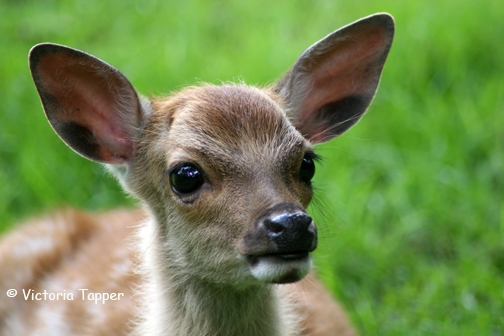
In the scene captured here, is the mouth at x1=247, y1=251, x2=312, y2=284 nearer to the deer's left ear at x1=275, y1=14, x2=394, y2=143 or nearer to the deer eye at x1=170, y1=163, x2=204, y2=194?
the deer eye at x1=170, y1=163, x2=204, y2=194

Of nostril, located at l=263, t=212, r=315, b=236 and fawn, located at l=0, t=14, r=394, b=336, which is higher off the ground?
fawn, located at l=0, t=14, r=394, b=336

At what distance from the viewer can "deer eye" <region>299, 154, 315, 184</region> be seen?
4.16m

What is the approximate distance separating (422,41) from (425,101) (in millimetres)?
933

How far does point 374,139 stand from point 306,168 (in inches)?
131

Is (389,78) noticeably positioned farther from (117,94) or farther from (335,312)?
(117,94)

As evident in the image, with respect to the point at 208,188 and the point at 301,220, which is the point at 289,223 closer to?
the point at 301,220

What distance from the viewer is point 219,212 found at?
391 centimetres

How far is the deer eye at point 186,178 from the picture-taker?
400 centimetres

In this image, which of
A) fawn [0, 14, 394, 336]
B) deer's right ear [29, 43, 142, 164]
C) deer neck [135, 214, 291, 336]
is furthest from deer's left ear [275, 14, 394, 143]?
deer neck [135, 214, 291, 336]

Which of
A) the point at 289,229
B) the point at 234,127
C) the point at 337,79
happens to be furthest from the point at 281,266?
the point at 337,79

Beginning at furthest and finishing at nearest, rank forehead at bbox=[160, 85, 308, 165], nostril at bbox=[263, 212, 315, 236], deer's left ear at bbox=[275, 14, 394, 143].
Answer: deer's left ear at bbox=[275, 14, 394, 143] < forehead at bbox=[160, 85, 308, 165] < nostril at bbox=[263, 212, 315, 236]

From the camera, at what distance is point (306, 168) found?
4176 mm

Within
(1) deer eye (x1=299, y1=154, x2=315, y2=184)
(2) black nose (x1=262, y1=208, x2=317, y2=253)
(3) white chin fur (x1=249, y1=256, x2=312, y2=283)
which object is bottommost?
(3) white chin fur (x1=249, y1=256, x2=312, y2=283)

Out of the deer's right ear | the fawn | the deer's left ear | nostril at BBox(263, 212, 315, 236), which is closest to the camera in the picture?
nostril at BBox(263, 212, 315, 236)
